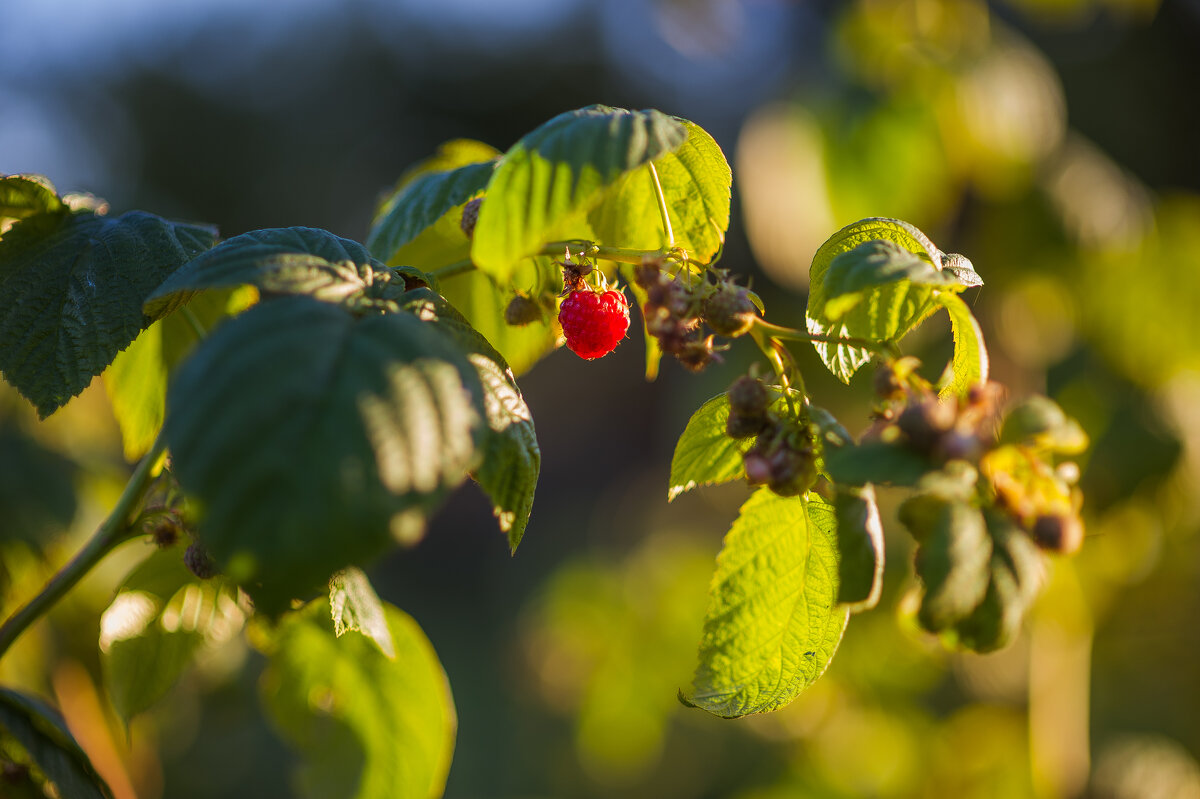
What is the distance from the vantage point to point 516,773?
4852mm

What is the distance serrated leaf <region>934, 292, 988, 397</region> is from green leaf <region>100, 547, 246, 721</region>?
698 millimetres

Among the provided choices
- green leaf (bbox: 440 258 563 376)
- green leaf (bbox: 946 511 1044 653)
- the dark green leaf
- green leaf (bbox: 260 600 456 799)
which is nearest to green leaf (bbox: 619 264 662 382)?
green leaf (bbox: 440 258 563 376)

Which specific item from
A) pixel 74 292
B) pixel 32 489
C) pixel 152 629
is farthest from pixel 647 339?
pixel 32 489

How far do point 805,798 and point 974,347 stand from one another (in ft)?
5.03

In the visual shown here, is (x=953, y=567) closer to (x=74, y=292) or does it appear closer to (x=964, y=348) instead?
(x=964, y=348)

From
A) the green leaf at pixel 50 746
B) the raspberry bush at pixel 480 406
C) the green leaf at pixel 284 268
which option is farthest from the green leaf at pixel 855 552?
the green leaf at pixel 50 746

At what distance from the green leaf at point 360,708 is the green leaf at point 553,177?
0.56m

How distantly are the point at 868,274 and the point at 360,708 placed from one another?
2.60ft

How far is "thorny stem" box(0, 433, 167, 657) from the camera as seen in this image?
0.71 m

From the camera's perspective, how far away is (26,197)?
2.53 ft

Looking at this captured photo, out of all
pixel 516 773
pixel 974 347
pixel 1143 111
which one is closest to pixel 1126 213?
pixel 974 347

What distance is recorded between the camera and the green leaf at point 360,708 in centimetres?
99

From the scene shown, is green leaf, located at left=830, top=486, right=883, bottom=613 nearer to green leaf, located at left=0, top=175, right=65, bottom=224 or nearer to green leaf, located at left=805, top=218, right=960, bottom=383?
green leaf, located at left=805, top=218, right=960, bottom=383

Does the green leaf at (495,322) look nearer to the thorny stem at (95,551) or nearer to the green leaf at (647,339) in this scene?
the green leaf at (647,339)
